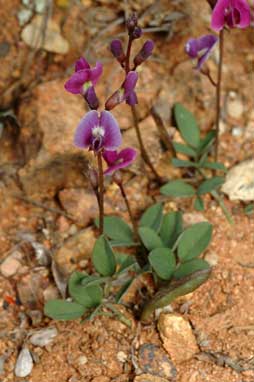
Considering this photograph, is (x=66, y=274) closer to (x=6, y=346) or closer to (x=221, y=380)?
(x=6, y=346)

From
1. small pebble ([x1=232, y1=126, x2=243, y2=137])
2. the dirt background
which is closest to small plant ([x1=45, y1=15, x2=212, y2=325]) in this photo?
the dirt background

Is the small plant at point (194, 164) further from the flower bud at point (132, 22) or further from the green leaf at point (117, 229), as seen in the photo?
the flower bud at point (132, 22)

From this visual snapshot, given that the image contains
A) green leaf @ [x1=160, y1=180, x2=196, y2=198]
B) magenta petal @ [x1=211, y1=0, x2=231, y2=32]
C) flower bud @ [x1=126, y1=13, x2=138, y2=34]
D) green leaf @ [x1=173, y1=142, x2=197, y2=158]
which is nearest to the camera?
flower bud @ [x1=126, y1=13, x2=138, y2=34]

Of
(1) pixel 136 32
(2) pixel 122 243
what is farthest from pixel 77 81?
(2) pixel 122 243

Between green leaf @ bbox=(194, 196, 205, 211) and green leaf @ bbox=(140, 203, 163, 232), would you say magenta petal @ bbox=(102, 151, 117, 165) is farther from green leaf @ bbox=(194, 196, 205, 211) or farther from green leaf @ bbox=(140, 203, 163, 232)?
green leaf @ bbox=(194, 196, 205, 211)

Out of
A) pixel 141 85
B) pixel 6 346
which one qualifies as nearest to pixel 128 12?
pixel 141 85
